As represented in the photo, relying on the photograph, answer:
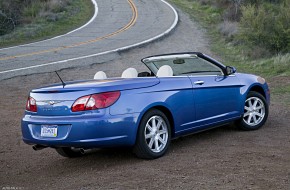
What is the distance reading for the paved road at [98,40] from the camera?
19.3 m

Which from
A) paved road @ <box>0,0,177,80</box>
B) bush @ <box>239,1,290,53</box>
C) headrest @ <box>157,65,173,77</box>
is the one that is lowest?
paved road @ <box>0,0,177,80</box>

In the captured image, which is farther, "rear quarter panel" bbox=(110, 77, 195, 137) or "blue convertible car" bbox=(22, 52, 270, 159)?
"rear quarter panel" bbox=(110, 77, 195, 137)

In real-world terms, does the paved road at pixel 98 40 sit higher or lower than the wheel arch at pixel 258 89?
lower

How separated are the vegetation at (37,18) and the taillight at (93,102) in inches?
784

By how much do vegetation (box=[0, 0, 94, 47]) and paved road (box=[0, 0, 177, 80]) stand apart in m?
1.29

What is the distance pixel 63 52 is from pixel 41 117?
15.5 m

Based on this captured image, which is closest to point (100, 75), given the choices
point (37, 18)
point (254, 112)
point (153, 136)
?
point (153, 136)

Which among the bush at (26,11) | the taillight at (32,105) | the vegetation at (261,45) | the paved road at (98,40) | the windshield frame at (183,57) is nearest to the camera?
the taillight at (32,105)

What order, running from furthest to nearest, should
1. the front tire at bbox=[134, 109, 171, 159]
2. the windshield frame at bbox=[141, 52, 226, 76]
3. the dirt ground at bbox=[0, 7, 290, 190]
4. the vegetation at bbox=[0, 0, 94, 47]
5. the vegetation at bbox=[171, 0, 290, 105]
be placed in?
the vegetation at bbox=[0, 0, 94, 47]
the vegetation at bbox=[171, 0, 290, 105]
the windshield frame at bbox=[141, 52, 226, 76]
the front tire at bbox=[134, 109, 171, 159]
the dirt ground at bbox=[0, 7, 290, 190]

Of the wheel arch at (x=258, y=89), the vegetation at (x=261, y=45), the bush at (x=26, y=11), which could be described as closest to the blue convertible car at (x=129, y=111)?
the wheel arch at (x=258, y=89)

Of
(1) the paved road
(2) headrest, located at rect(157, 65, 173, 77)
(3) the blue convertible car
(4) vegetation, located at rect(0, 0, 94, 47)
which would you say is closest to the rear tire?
(3) the blue convertible car

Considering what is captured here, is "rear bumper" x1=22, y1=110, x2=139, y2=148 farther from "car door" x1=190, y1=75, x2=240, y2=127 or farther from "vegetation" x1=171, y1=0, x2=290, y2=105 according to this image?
"vegetation" x1=171, y1=0, x2=290, y2=105

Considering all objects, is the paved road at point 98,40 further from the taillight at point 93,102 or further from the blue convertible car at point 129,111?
the taillight at point 93,102

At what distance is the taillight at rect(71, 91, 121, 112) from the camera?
640 cm
